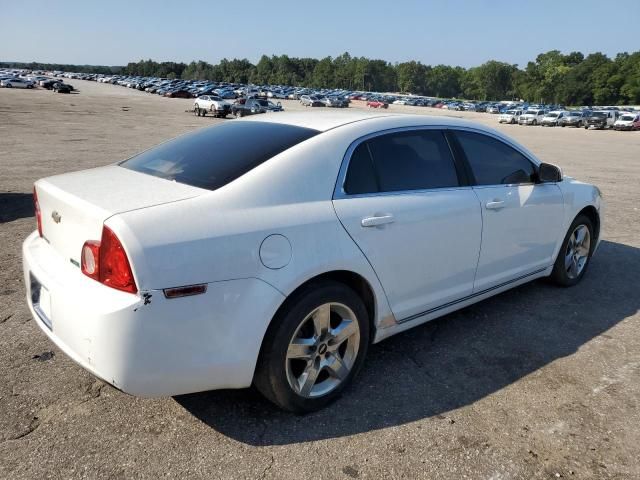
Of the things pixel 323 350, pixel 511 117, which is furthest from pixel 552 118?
pixel 323 350

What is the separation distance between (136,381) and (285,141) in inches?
60.5

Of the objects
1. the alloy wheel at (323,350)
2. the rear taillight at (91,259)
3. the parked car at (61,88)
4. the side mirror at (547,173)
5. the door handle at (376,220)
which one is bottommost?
the parked car at (61,88)

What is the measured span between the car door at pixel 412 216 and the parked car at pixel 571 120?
164 ft

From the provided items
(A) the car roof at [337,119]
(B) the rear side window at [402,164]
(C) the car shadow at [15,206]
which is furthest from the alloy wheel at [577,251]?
(C) the car shadow at [15,206]

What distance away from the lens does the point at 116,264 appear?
2.31 metres

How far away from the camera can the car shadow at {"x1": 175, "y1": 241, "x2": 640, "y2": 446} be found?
2883mm

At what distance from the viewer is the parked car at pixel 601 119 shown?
43906 millimetres

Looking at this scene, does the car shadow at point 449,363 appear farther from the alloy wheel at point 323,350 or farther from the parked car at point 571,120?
the parked car at point 571,120

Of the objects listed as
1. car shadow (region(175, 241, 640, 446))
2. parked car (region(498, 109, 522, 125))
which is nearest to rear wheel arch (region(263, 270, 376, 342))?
car shadow (region(175, 241, 640, 446))

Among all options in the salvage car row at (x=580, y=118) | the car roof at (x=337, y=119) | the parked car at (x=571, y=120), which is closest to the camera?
the car roof at (x=337, y=119)

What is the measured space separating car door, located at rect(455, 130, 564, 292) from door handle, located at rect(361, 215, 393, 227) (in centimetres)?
99

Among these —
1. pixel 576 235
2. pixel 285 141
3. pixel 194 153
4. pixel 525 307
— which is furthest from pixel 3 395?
pixel 576 235

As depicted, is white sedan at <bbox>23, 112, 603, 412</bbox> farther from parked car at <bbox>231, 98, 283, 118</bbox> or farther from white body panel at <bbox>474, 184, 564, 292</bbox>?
parked car at <bbox>231, 98, 283, 118</bbox>

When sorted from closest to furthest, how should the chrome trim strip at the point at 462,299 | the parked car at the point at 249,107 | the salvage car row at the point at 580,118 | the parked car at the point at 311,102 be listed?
the chrome trim strip at the point at 462,299
the parked car at the point at 249,107
the salvage car row at the point at 580,118
the parked car at the point at 311,102
